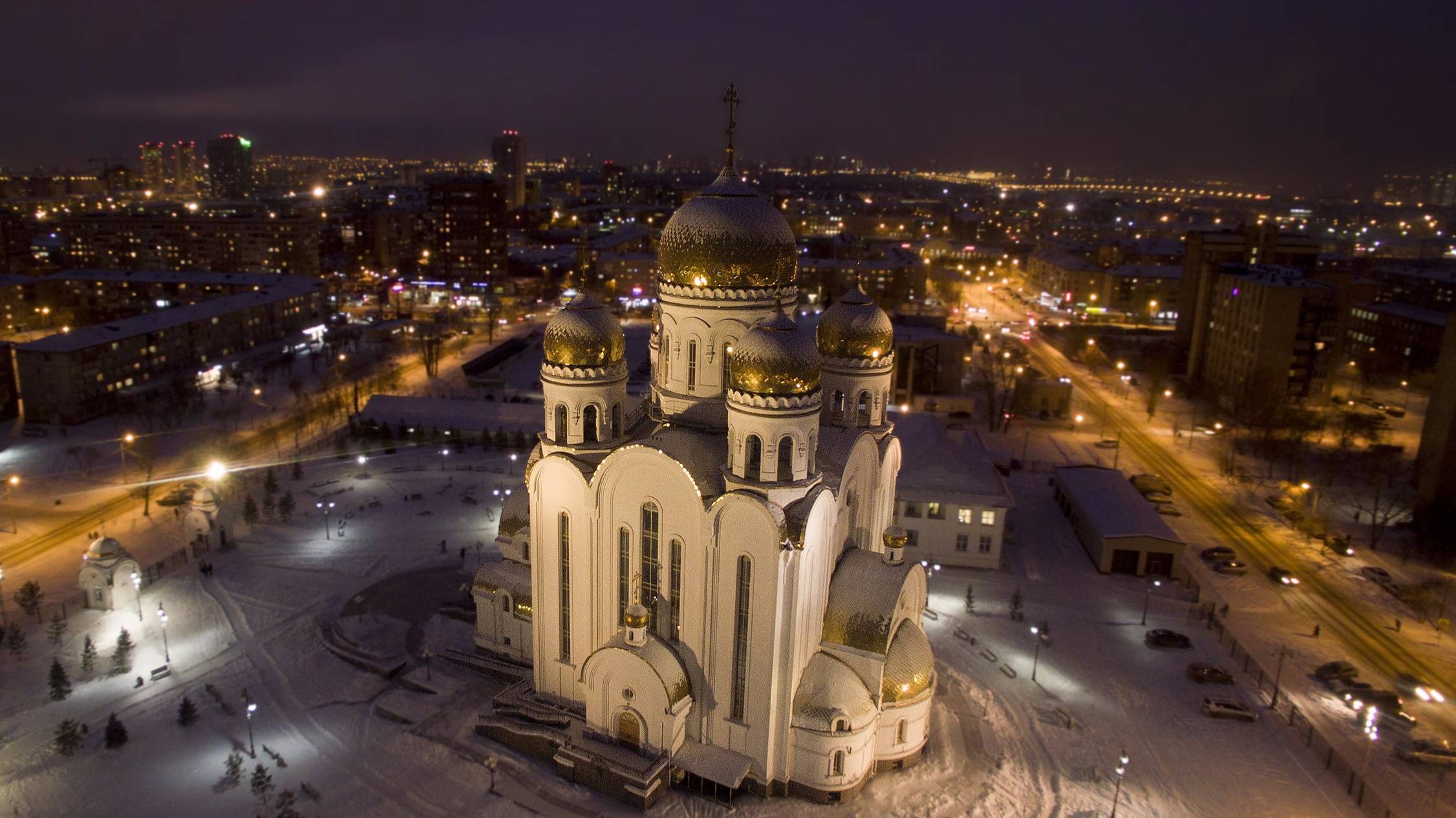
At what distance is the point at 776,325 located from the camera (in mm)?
22000

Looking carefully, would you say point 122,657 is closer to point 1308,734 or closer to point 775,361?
point 775,361

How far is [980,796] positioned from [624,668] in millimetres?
10007

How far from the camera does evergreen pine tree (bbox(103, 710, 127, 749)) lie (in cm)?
2417

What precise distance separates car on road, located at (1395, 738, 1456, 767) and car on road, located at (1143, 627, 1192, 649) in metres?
6.68

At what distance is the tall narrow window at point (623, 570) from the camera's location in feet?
78.0

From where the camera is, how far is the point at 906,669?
23.8 m

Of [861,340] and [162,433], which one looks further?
[162,433]

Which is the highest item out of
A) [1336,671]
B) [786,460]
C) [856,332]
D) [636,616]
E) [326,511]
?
[856,332]

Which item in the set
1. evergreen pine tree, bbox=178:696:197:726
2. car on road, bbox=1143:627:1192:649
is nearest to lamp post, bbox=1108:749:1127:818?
car on road, bbox=1143:627:1192:649

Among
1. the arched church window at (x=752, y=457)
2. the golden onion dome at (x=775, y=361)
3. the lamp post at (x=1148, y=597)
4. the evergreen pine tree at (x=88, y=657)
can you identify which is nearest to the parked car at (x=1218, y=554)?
the lamp post at (x=1148, y=597)

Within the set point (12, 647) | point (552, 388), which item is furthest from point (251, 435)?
point (552, 388)

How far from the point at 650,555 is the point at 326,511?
25.0 metres

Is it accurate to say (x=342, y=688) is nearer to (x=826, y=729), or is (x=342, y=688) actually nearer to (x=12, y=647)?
(x=12, y=647)

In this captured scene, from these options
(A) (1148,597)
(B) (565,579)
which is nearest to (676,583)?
(B) (565,579)
